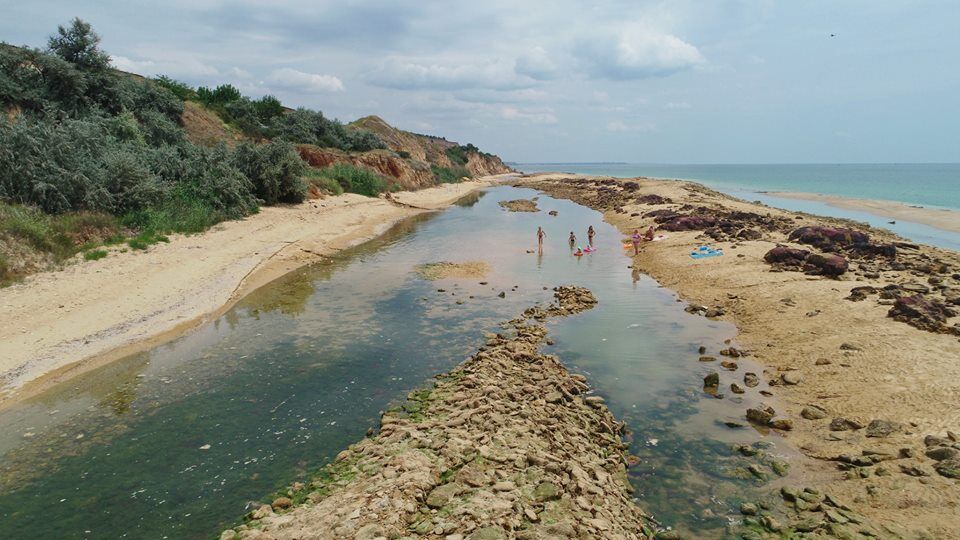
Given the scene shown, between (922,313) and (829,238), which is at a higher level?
(829,238)

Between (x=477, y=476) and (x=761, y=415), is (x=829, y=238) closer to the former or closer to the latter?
(x=761, y=415)

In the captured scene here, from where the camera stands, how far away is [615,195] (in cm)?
6762

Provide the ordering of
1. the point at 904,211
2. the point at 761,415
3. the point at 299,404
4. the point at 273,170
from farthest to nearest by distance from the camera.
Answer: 1. the point at 904,211
2. the point at 273,170
3. the point at 299,404
4. the point at 761,415

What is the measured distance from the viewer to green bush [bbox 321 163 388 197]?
53531 mm

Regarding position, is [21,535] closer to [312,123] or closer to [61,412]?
[61,412]

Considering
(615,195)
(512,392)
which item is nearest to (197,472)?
(512,392)

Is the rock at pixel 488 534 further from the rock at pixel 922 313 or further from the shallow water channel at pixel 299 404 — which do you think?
the rock at pixel 922 313

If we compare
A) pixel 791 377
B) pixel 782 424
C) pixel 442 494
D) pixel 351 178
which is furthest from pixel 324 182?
pixel 782 424

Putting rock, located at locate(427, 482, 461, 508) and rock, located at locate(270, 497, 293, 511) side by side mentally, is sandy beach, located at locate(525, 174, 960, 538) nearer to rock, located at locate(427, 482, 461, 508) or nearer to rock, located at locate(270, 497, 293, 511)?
rock, located at locate(427, 482, 461, 508)

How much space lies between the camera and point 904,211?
5206 cm

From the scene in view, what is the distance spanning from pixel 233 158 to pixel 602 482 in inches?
1484

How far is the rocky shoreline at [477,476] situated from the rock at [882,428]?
5.00m

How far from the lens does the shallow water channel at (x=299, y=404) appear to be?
862 cm

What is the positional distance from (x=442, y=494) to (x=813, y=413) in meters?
8.94
